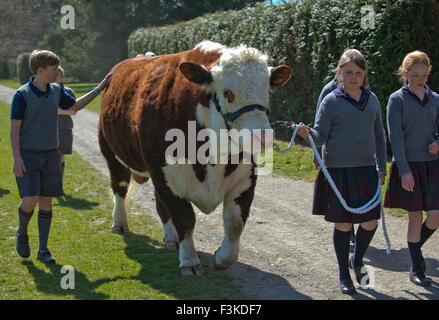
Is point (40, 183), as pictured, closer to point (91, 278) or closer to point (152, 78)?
point (91, 278)

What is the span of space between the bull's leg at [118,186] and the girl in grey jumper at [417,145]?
3192mm

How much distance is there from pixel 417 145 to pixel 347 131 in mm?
693

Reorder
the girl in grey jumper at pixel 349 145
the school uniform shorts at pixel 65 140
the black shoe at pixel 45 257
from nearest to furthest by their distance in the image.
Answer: the girl in grey jumper at pixel 349 145 < the black shoe at pixel 45 257 < the school uniform shorts at pixel 65 140

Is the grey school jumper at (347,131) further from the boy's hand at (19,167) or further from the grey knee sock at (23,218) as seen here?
the grey knee sock at (23,218)

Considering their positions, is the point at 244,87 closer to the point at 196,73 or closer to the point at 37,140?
the point at 196,73

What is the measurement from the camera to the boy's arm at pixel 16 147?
4.58 meters

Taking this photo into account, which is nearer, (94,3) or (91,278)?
(91,278)

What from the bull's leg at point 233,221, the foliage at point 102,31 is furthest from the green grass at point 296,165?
the foliage at point 102,31

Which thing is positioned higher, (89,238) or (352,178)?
(352,178)

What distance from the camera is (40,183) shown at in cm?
478

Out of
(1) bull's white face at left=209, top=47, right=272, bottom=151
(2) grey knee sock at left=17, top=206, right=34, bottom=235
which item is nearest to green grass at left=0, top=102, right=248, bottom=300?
(2) grey knee sock at left=17, top=206, right=34, bottom=235

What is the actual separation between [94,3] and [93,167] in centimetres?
2508
